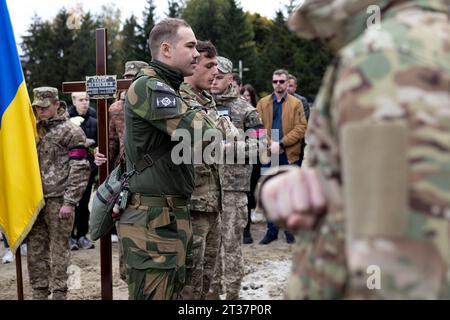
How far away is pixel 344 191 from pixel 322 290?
28 centimetres

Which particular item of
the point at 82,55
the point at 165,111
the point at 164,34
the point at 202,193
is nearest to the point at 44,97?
the point at 202,193

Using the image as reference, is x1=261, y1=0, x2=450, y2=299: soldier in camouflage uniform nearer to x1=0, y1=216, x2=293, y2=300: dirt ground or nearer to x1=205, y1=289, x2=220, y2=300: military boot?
x1=205, y1=289, x2=220, y2=300: military boot

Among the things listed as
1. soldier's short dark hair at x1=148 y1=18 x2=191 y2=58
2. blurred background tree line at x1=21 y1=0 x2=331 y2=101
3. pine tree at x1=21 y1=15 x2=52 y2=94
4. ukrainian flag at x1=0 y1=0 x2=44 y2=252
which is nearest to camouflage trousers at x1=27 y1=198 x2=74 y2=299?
ukrainian flag at x1=0 y1=0 x2=44 y2=252

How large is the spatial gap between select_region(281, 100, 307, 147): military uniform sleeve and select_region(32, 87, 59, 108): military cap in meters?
3.36

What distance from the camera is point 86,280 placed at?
6.11 m

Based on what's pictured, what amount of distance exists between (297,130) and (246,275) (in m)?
2.27

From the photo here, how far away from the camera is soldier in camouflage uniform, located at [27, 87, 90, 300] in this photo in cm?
490

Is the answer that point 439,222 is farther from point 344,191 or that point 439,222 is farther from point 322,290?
point 322,290

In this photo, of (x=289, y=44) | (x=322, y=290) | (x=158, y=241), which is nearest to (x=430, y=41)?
(x=322, y=290)

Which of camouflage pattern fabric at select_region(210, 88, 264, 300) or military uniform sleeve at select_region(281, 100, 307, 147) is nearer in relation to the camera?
camouflage pattern fabric at select_region(210, 88, 264, 300)

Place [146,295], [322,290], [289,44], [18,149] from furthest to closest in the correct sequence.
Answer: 1. [289,44]
2. [18,149]
3. [146,295]
4. [322,290]

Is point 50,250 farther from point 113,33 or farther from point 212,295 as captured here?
point 113,33

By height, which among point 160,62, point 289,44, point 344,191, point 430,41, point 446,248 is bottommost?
point 446,248

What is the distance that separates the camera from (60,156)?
505 cm
